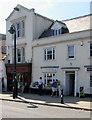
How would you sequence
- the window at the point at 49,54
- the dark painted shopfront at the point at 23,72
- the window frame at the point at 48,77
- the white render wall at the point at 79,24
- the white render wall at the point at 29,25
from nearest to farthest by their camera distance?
the white render wall at the point at 79,24 → the window frame at the point at 48,77 → the window at the point at 49,54 → the dark painted shopfront at the point at 23,72 → the white render wall at the point at 29,25

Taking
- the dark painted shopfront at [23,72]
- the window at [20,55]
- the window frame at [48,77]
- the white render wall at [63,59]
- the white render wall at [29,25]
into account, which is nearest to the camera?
the white render wall at [63,59]

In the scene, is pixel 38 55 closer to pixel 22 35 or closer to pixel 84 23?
pixel 22 35

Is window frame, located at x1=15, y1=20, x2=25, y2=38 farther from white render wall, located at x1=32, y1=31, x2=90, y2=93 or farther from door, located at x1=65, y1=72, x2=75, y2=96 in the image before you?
door, located at x1=65, y1=72, x2=75, y2=96

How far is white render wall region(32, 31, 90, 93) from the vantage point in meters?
17.7

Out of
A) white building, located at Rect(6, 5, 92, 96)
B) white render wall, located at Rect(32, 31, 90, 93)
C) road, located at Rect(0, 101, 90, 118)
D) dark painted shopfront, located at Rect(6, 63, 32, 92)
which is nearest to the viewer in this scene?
road, located at Rect(0, 101, 90, 118)

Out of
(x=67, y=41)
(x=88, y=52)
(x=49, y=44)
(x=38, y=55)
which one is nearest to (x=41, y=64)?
(x=38, y=55)

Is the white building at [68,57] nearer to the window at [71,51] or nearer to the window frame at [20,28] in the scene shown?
the window at [71,51]

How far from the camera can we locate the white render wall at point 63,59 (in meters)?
17.7

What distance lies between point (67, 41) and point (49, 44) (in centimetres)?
248

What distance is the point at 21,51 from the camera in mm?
24328

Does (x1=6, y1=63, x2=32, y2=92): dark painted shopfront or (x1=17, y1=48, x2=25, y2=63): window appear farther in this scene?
(x1=17, y1=48, x2=25, y2=63): window

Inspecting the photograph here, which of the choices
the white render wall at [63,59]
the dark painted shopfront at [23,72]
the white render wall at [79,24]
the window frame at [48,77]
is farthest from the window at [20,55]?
the white render wall at [79,24]

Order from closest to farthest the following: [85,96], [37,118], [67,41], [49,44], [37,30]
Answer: [37,118] → [85,96] → [67,41] → [49,44] → [37,30]

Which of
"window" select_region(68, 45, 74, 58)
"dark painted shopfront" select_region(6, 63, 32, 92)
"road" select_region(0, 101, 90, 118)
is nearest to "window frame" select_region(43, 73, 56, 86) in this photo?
"dark painted shopfront" select_region(6, 63, 32, 92)
